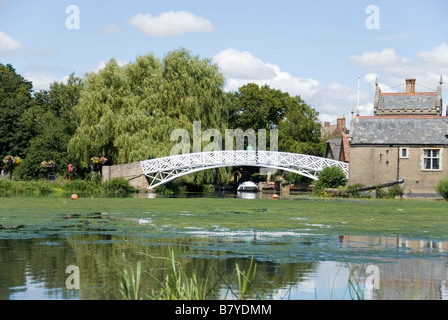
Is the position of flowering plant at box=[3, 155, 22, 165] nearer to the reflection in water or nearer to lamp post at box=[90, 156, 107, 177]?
lamp post at box=[90, 156, 107, 177]

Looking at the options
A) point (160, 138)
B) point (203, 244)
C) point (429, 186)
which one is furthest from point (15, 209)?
point (429, 186)

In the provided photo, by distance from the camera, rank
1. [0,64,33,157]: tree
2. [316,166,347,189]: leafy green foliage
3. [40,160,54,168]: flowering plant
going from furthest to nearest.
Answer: [0,64,33,157]: tree → [40,160,54,168]: flowering plant → [316,166,347,189]: leafy green foliage

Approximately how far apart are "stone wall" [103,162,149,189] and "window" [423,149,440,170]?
16587mm

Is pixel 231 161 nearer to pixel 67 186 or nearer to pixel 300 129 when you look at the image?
pixel 67 186

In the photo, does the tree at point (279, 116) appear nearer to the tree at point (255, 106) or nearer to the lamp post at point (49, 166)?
the tree at point (255, 106)

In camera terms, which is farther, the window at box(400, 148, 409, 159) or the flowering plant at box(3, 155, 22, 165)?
the flowering plant at box(3, 155, 22, 165)

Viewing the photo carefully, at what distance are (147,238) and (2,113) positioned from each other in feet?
131

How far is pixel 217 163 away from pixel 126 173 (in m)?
5.65

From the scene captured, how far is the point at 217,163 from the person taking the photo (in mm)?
40938

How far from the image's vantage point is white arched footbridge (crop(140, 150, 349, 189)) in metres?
40.0

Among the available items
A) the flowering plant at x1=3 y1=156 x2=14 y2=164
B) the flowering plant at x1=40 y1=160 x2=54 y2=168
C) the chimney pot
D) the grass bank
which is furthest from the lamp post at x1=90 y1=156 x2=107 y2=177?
the chimney pot

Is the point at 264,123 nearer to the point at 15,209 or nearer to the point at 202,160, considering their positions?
the point at 202,160

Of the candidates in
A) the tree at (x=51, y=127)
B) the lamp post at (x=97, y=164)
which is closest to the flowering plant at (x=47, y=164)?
the tree at (x=51, y=127)

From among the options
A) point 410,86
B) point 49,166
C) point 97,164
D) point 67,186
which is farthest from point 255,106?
point 67,186
